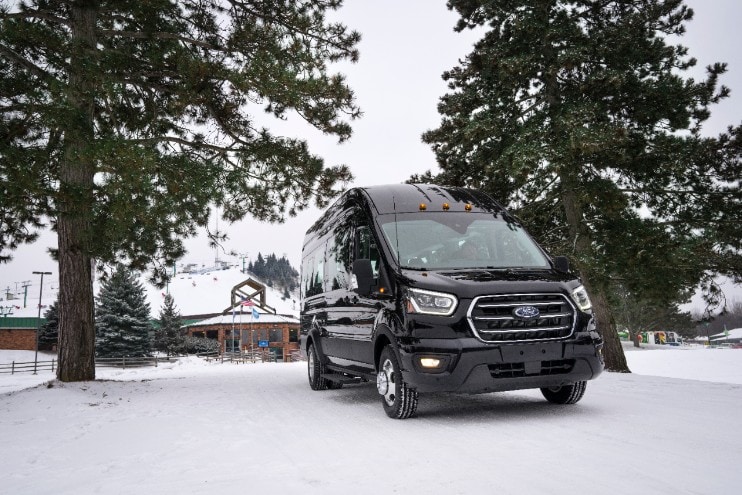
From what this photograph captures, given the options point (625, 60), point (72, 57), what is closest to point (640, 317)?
point (625, 60)

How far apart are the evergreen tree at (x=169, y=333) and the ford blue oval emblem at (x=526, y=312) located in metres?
51.3

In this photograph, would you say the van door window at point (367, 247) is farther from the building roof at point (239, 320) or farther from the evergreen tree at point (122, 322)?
the building roof at point (239, 320)

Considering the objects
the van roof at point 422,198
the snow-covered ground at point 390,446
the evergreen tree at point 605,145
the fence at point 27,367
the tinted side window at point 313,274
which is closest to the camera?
the snow-covered ground at point 390,446

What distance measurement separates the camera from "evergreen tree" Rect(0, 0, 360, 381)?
30.7ft

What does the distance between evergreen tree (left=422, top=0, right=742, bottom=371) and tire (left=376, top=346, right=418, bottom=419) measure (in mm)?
7890

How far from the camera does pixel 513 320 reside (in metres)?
5.57

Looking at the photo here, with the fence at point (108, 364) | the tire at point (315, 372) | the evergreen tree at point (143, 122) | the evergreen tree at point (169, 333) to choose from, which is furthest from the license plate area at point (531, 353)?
the evergreen tree at point (169, 333)

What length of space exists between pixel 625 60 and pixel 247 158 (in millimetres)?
9764

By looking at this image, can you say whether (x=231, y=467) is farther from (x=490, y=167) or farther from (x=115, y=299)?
(x=115, y=299)

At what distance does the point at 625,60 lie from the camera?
1455 centimetres

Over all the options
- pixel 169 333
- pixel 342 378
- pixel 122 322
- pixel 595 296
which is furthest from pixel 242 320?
pixel 342 378

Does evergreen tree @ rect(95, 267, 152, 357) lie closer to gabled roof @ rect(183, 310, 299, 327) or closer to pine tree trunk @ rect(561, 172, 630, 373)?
gabled roof @ rect(183, 310, 299, 327)

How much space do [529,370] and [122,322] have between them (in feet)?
142

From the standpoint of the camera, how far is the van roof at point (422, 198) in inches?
282
